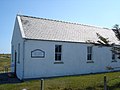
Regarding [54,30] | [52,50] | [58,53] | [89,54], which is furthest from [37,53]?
[89,54]

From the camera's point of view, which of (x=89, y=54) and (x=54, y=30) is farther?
(x=89, y=54)

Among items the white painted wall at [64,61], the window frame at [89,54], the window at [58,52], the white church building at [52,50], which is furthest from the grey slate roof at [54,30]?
the window frame at [89,54]

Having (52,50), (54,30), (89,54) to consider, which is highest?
(54,30)

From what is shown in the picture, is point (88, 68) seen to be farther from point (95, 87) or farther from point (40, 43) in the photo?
→ point (95, 87)

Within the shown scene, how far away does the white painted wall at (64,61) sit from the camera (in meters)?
19.2

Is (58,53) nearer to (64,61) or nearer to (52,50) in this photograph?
(52,50)

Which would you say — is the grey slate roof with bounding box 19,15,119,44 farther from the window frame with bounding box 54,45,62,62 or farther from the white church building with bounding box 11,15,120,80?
the window frame with bounding box 54,45,62,62

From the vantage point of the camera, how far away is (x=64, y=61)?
21.7 m

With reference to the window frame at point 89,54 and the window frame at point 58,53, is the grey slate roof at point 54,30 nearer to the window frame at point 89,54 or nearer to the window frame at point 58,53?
the window frame at point 58,53

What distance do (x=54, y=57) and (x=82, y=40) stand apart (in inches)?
165

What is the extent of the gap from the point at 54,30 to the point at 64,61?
3333 millimetres

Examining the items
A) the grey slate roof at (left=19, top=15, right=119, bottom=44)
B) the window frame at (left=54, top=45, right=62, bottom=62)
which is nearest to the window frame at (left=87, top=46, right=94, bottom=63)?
the grey slate roof at (left=19, top=15, right=119, bottom=44)

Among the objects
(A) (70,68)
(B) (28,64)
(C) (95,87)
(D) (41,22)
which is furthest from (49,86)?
(D) (41,22)

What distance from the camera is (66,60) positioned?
21797 mm
